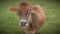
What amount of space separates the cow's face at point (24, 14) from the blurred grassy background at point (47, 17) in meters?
0.12

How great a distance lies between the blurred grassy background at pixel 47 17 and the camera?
7.75 feet

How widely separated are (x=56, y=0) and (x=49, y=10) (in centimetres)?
12

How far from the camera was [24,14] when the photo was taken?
2.20m

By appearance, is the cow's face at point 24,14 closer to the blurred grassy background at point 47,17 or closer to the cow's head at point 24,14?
the cow's head at point 24,14

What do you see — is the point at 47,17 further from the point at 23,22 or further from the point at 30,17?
the point at 23,22

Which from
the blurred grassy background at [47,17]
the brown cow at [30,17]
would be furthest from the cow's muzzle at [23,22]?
the blurred grassy background at [47,17]

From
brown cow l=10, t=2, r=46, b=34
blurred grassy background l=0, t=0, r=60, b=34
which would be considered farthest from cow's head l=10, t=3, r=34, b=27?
blurred grassy background l=0, t=0, r=60, b=34

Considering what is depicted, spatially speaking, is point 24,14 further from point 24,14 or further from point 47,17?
point 47,17

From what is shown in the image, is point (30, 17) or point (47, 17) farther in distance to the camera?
point (47, 17)

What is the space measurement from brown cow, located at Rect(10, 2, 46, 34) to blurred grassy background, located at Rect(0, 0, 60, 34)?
0.05 metres

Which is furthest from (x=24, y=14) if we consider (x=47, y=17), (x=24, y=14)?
(x=47, y=17)

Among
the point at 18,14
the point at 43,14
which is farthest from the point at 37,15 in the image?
the point at 18,14

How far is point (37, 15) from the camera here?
235 cm

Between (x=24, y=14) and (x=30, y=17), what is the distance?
0.29 feet
